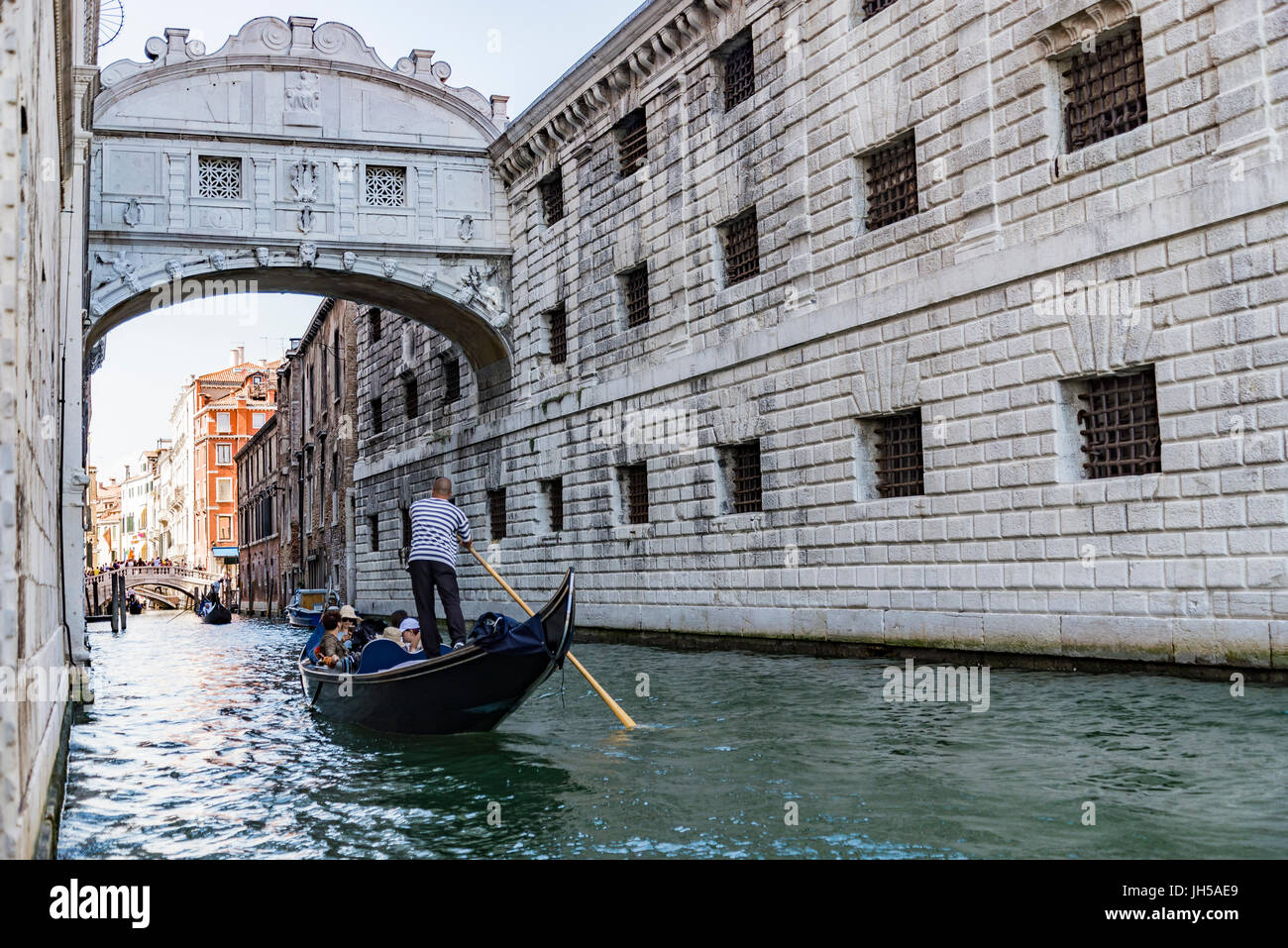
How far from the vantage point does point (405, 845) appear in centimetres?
479

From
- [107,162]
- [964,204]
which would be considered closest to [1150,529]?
[964,204]

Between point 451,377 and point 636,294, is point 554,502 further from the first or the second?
point 451,377

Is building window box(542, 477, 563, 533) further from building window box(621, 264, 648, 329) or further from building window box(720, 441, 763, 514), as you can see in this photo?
building window box(720, 441, 763, 514)

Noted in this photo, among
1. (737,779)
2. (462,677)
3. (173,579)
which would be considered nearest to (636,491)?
(462,677)

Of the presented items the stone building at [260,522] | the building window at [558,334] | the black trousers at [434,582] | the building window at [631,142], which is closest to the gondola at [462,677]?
the black trousers at [434,582]

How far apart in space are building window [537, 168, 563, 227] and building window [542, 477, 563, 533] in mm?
3821

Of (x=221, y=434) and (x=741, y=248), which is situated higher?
(x=221, y=434)

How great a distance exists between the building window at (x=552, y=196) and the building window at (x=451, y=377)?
3998 millimetres

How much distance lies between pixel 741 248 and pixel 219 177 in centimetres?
808

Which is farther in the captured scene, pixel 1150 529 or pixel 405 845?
pixel 1150 529

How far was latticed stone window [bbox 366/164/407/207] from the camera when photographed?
17734mm

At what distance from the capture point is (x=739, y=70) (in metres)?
13.7
